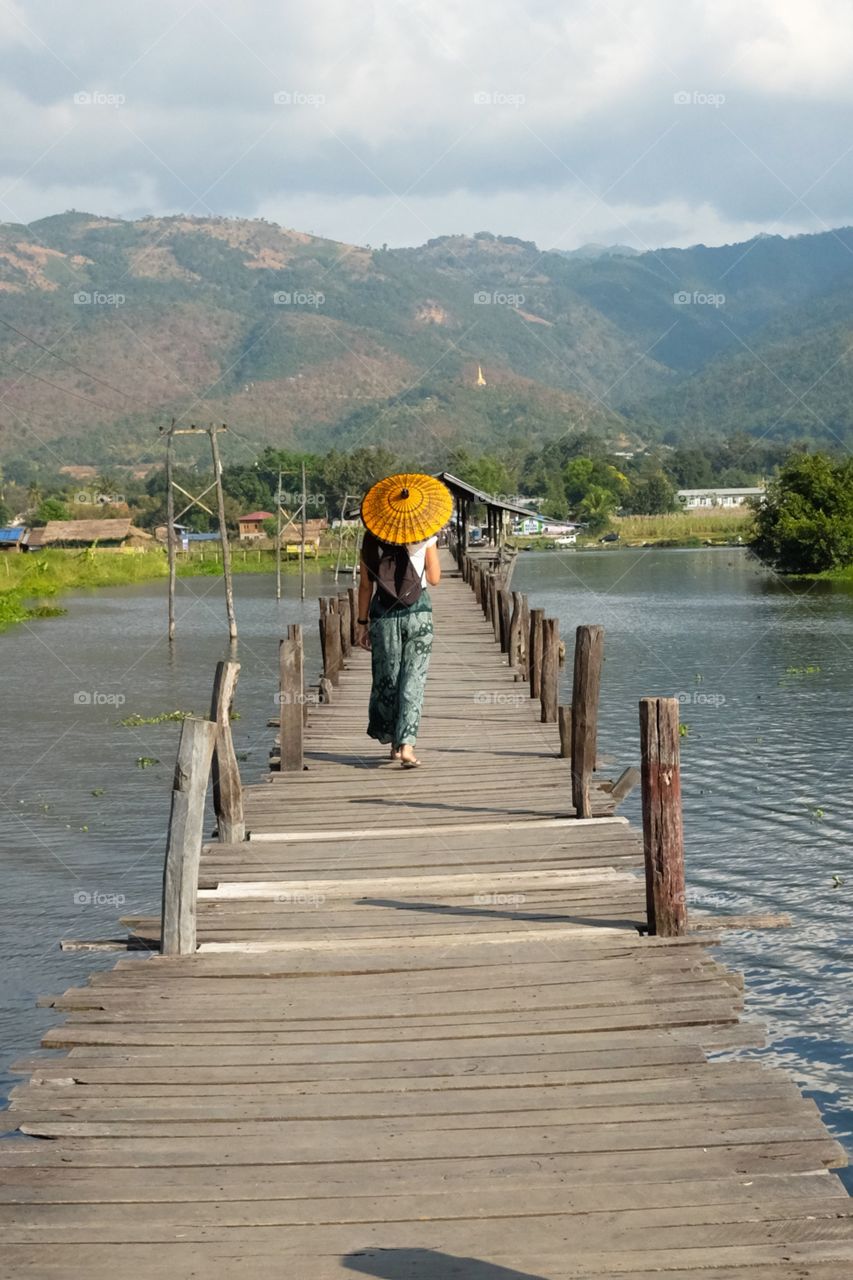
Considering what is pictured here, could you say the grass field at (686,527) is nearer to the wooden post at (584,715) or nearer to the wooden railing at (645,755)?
the wooden railing at (645,755)

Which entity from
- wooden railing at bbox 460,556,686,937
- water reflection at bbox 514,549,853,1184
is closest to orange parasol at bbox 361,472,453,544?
wooden railing at bbox 460,556,686,937

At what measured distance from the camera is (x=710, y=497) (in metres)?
169

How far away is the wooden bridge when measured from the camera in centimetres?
374

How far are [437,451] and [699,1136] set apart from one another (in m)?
195

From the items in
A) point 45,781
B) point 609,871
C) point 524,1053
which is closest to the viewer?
point 524,1053

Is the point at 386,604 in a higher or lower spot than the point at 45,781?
higher

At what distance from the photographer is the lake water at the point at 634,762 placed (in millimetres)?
10938

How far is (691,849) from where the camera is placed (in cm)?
1489

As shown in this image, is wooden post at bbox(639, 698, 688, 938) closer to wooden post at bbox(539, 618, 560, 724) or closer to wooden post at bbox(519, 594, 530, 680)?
wooden post at bbox(539, 618, 560, 724)

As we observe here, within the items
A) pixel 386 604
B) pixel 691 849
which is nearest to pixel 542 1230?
pixel 386 604

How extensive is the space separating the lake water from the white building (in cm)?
11777

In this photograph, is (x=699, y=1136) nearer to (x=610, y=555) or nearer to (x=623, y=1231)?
(x=623, y=1231)

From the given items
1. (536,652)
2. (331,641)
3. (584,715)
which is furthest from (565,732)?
(331,641)

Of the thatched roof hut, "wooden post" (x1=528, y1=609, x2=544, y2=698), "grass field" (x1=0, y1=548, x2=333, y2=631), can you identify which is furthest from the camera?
the thatched roof hut
